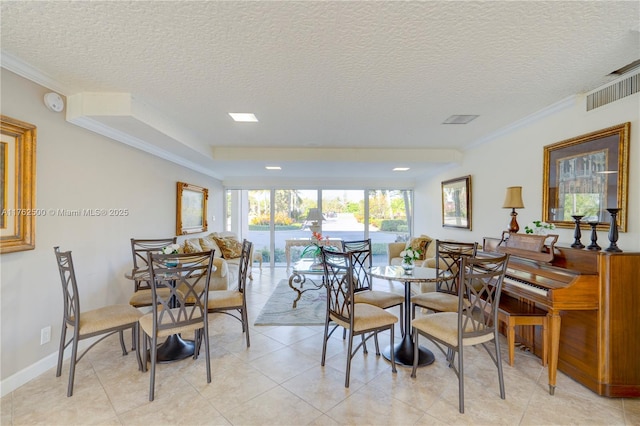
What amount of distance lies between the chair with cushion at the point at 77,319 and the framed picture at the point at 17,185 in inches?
9.8

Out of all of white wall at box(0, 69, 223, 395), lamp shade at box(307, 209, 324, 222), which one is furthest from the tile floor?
lamp shade at box(307, 209, 324, 222)

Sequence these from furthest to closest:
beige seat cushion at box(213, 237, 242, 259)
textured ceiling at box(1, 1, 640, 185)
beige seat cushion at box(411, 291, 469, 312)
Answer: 1. beige seat cushion at box(213, 237, 242, 259)
2. beige seat cushion at box(411, 291, 469, 312)
3. textured ceiling at box(1, 1, 640, 185)

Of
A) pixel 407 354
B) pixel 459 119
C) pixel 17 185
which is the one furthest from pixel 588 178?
pixel 17 185

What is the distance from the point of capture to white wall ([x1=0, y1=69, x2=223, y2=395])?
2.18m

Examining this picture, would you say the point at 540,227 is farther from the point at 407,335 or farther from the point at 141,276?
the point at 141,276

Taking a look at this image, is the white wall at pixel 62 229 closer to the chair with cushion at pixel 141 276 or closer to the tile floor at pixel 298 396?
the chair with cushion at pixel 141 276

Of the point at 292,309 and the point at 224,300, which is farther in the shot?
the point at 292,309

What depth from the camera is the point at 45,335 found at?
95.7 inches

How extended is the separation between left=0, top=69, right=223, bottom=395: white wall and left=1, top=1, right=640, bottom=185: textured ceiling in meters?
0.45

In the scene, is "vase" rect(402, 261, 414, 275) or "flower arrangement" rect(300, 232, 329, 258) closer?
"vase" rect(402, 261, 414, 275)

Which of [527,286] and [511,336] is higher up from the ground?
[527,286]

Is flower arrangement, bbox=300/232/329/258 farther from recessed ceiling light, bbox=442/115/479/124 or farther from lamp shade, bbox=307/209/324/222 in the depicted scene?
recessed ceiling light, bbox=442/115/479/124

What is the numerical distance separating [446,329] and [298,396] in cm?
122

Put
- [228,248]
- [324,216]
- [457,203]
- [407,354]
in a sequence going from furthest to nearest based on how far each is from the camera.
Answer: [324,216]
[228,248]
[457,203]
[407,354]
